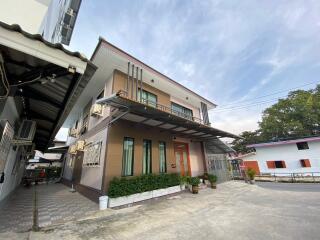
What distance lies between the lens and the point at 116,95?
5.24 metres

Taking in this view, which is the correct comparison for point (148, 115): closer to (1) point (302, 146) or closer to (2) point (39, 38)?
(2) point (39, 38)

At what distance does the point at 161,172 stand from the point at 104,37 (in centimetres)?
743

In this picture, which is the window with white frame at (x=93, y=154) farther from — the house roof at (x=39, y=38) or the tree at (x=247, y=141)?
the tree at (x=247, y=141)

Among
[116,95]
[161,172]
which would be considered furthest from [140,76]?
[161,172]

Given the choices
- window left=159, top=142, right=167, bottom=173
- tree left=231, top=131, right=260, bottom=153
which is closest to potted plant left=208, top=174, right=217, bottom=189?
window left=159, top=142, right=167, bottom=173

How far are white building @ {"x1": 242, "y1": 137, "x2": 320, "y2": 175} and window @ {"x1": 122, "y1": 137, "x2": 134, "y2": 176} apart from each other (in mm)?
19694

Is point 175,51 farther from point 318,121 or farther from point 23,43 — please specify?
point 318,121

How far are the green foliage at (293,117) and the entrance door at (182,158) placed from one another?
26.0m

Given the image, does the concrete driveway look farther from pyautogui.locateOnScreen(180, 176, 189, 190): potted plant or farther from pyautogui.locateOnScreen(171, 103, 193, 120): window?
pyautogui.locateOnScreen(171, 103, 193, 120): window

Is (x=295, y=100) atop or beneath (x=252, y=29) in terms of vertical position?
atop

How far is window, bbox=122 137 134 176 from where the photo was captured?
733 centimetres

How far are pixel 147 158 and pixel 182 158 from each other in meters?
3.64

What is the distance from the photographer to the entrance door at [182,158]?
34.9 ft

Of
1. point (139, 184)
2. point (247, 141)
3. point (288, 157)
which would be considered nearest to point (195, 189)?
point (139, 184)
